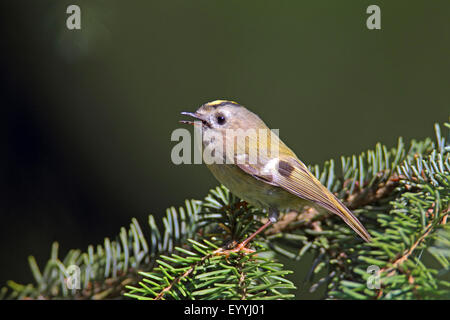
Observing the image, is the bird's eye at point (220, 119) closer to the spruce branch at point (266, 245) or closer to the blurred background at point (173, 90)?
the spruce branch at point (266, 245)

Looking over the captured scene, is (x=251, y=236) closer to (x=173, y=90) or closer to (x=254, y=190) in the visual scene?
(x=254, y=190)

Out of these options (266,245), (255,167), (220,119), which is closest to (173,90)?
(220,119)

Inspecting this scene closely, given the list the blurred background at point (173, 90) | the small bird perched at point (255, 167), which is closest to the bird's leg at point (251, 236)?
the small bird perched at point (255, 167)

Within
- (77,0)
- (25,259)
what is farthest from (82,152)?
(77,0)

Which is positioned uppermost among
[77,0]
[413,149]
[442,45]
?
[77,0]

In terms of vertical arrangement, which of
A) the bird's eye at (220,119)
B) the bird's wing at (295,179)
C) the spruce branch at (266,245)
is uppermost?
the bird's eye at (220,119)

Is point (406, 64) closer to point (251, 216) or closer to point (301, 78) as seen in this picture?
A: point (301, 78)

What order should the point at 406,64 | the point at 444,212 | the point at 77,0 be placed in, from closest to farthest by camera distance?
the point at 444,212 → the point at 77,0 → the point at 406,64
